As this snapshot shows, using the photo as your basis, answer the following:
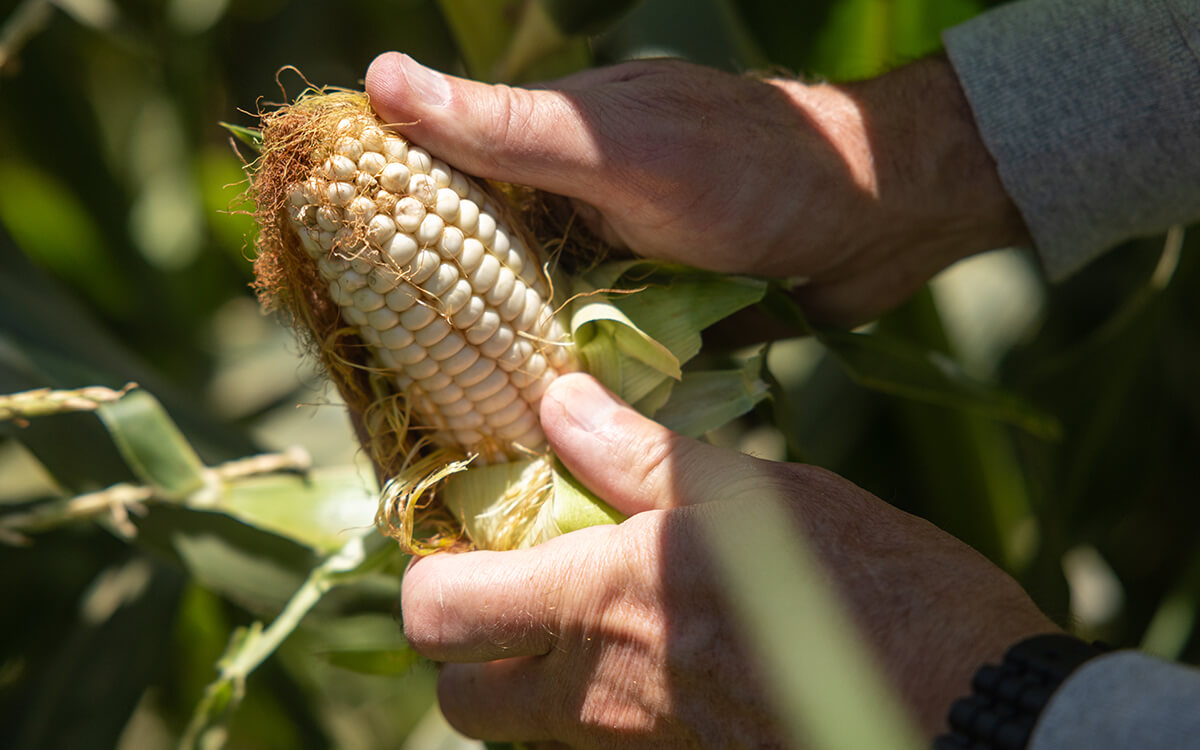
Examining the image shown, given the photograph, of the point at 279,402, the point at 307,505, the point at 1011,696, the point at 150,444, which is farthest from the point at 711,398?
the point at 279,402

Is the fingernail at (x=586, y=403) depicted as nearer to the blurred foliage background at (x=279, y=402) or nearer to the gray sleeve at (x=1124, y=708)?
the blurred foliage background at (x=279, y=402)

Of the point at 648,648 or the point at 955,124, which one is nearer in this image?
the point at 648,648

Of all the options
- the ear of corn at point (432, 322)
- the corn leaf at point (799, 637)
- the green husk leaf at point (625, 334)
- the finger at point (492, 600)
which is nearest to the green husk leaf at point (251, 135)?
the ear of corn at point (432, 322)

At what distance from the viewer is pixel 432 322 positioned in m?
0.83

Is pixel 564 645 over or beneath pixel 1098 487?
over

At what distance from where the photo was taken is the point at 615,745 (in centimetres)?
87

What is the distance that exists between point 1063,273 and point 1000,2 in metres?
0.54

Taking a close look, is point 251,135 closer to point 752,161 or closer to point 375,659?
point 752,161

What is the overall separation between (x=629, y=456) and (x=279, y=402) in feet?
4.34

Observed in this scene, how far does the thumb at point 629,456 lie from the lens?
2.82ft

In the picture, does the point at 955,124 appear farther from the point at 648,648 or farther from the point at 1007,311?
the point at 1007,311

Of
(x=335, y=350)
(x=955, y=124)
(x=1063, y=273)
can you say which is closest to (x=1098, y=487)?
(x=1063, y=273)

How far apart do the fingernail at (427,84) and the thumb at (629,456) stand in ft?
1.10

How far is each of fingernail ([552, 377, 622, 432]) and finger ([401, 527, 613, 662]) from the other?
117 mm
